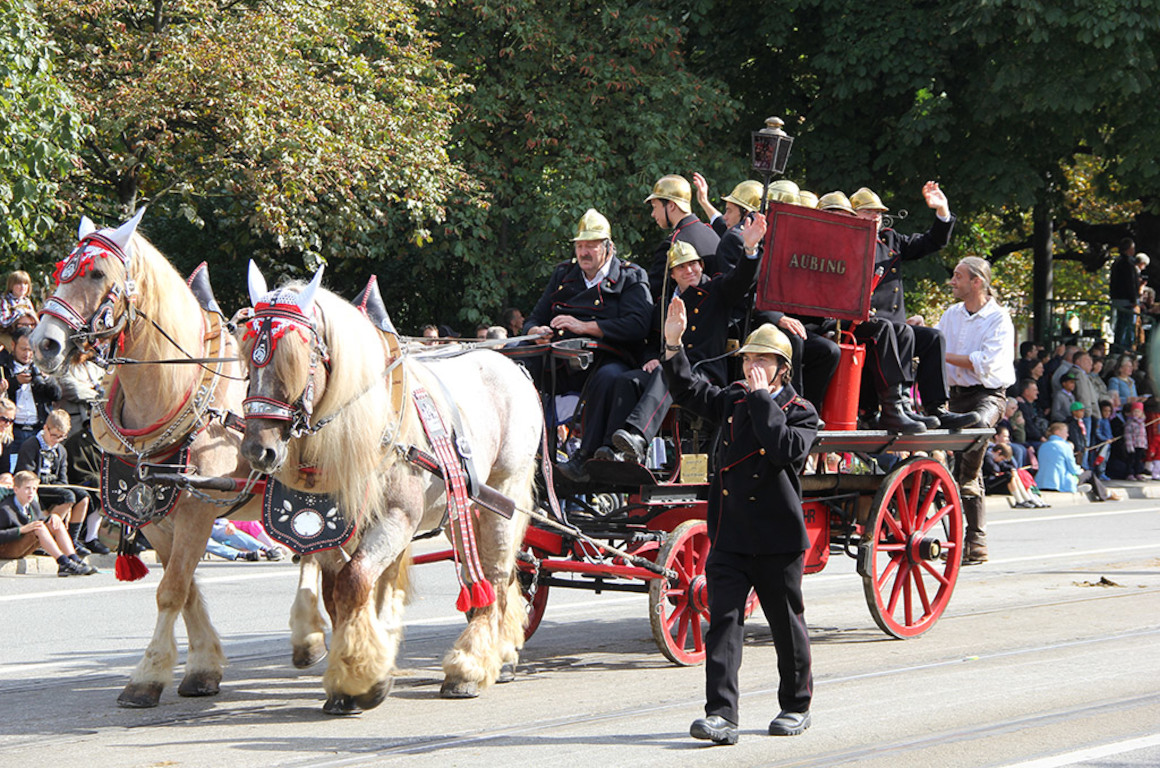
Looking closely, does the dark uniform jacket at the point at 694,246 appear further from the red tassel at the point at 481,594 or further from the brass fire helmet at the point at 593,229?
the red tassel at the point at 481,594

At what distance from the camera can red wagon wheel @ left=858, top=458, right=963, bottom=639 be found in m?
8.99

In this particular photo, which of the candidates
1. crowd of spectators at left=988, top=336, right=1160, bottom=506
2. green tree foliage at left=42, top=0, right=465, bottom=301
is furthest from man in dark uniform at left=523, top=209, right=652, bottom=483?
crowd of spectators at left=988, top=336, right=1160, bottom=506

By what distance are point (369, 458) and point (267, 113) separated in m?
11.2

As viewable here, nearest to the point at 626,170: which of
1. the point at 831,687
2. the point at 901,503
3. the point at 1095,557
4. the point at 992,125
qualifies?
the point at 992,125

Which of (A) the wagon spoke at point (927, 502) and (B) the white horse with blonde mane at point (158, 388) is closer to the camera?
(B) the white horse with blonde mane at point (158, 388)

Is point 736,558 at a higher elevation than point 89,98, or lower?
lower

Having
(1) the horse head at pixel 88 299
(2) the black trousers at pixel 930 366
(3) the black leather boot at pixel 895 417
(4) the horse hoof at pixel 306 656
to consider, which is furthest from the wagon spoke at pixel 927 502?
(1) the horse head at pixel 88 299

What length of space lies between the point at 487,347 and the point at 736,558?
2577 mm

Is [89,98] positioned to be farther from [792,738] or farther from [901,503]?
[792,738]

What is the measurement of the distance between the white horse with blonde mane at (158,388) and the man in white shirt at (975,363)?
5.43m

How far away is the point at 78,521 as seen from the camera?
13016mm

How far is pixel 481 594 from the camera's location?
281 inches

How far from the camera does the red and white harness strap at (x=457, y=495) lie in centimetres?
712

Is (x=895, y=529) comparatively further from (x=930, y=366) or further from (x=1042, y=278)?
(x=1042, y=278)
